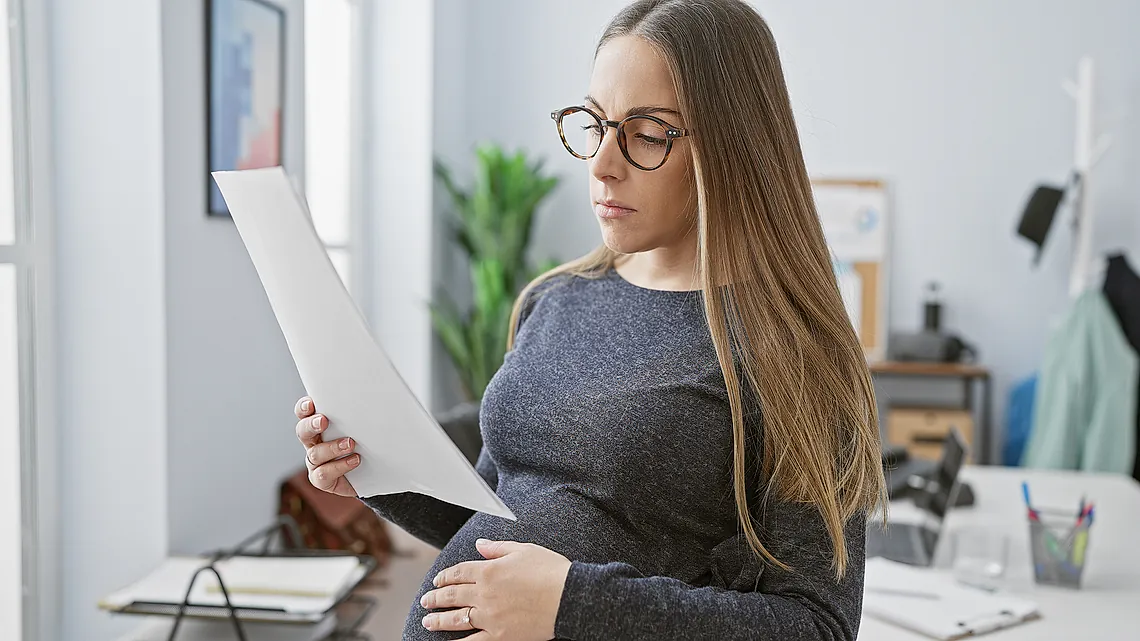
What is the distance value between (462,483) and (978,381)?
439cm

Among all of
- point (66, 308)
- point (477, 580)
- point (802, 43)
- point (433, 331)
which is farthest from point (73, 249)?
point (802, 43)

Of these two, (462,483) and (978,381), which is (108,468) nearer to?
(462,483)

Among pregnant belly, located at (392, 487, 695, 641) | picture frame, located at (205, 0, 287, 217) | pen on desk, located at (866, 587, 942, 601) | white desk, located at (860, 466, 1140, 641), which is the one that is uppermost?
picture frame, located at (205, 0, 287, 217)

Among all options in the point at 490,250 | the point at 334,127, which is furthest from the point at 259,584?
the point at 490,250

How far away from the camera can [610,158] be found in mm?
1100

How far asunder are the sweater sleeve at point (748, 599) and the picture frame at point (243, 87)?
181cm

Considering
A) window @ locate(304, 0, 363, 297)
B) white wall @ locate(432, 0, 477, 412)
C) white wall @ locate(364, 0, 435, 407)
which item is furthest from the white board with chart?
window @ locate(304, 0, 363, 297)

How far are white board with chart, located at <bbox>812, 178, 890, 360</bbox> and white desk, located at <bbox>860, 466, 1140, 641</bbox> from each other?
1909 millimetres

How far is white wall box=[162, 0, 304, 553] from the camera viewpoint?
230 cm

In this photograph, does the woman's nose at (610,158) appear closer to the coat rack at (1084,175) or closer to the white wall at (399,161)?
the white wall at (399,161)

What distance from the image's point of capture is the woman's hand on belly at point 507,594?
3.25ft

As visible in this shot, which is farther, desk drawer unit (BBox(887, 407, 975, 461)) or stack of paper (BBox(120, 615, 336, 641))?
desk drawer unit (BBox(887, 407, 975, 461))

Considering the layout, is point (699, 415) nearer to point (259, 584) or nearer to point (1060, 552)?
point (1060, 552)

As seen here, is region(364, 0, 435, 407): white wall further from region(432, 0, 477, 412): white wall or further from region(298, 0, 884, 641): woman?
region(298, 0, 884, 641): woman
